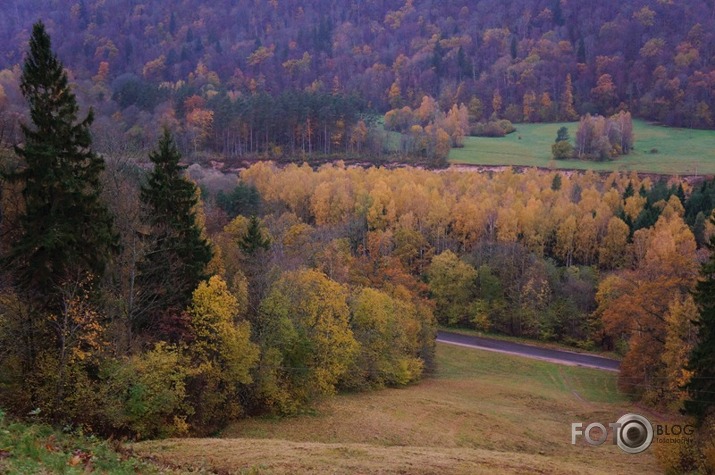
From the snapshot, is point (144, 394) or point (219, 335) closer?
point (144, 394)

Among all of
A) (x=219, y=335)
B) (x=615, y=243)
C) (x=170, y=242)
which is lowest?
(x=615, y=243)

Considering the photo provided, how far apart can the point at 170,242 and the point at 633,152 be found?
407 feet

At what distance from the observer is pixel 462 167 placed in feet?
387

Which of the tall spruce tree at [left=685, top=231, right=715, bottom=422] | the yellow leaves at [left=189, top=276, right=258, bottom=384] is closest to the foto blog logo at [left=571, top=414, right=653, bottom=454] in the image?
the tall spruce tree at [left=685, top=231, right=715, bottom=422]

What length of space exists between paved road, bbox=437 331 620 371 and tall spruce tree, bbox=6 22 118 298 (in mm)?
43898

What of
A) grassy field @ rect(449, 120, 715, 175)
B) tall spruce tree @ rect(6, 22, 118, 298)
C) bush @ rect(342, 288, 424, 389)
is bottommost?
bush @ rect(342, 288, 424, 389)

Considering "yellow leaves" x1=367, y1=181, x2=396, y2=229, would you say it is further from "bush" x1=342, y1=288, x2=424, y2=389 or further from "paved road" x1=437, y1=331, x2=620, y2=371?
"bush" x1=342, y1=288, x2=424, y2=389

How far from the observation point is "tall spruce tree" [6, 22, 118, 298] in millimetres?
23516

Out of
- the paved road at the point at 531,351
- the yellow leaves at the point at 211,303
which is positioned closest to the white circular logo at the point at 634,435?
the paved road at the point at 531,351

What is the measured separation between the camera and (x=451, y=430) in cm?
3272

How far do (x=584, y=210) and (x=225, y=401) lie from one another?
2450 inches

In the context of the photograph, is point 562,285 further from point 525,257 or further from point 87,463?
point 87,463

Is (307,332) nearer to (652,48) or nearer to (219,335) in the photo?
(219,335)

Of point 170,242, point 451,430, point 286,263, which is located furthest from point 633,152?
point 170,242
